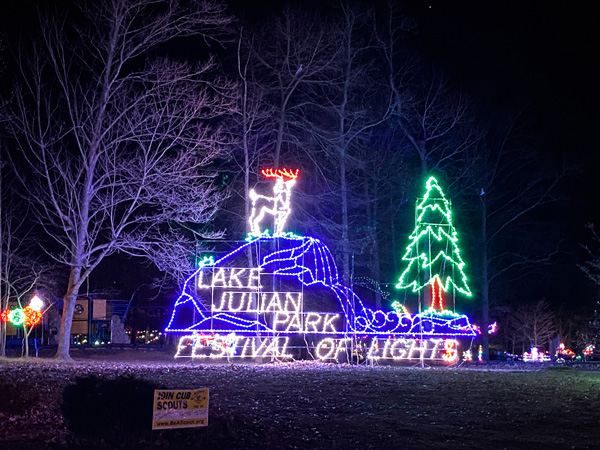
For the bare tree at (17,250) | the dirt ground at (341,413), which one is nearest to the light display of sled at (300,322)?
the dirt ground at (341,413)

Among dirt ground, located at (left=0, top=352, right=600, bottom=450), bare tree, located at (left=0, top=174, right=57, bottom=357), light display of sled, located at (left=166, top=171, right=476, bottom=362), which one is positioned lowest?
dirt ground, located at (left=0, top=352, right=600, bottom=450)

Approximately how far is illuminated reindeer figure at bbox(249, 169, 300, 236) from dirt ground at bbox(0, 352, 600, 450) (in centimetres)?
975

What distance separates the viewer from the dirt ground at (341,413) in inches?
413

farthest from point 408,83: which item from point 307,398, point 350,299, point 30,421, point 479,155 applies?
point 30,421

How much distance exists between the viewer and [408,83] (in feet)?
118

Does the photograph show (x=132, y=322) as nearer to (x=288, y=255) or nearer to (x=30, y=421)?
(x=288, y=255)

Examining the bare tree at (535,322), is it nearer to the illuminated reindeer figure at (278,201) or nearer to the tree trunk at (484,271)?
the tree trunk at (484,271)

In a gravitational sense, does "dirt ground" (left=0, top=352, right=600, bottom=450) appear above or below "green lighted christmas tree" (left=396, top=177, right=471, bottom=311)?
below

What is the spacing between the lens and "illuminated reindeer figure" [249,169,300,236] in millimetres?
27234

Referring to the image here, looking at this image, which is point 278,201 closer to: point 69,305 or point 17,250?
point 69,305

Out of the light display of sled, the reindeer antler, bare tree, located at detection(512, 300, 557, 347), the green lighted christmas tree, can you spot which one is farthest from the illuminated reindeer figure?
bare tree, located at detection(512, 300, 557, 347)

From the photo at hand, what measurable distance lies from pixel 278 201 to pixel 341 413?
51.0 ft

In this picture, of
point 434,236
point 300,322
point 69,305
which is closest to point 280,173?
point 300,322

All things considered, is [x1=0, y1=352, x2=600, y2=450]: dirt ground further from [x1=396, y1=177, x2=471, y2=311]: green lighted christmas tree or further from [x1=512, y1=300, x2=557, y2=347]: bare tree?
[x1=512, y1=300, x2=557, y2=347]: bare tree
